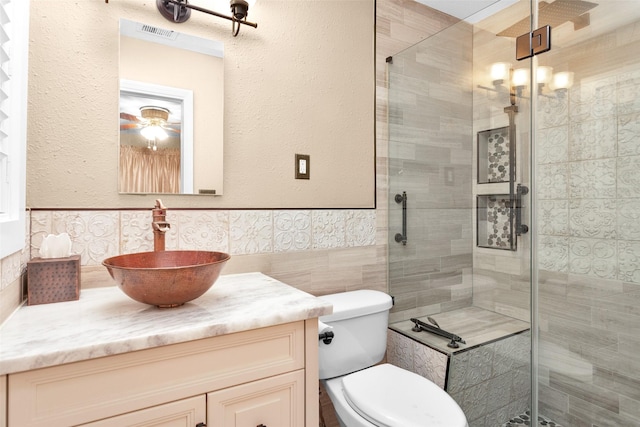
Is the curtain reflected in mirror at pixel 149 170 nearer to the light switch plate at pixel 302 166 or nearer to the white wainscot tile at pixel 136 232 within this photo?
the white wainscot tile at pixel 136 232

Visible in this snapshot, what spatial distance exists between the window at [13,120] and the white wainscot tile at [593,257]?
2.00 metres

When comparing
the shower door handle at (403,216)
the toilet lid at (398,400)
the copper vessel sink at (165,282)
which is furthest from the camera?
the shower door handle at (403,216)

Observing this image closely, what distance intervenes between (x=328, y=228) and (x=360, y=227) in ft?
0.69

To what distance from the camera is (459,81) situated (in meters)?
1.78

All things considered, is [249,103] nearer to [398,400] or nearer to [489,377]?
[398,400]

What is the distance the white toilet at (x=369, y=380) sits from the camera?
3.88 feet

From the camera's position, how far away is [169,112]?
1385mm

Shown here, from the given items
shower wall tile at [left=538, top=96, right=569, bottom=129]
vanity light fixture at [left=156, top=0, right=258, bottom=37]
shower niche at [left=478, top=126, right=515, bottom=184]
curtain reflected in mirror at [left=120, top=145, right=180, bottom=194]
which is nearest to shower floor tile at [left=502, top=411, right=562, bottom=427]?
shower niche at [left=478, top=126, right=515, bottom=184]

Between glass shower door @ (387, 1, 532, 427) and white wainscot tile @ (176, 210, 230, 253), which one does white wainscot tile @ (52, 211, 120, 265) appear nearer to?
white wainscot tile @ (176, 210, 230, 253)

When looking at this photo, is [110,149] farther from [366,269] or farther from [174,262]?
[366,269]

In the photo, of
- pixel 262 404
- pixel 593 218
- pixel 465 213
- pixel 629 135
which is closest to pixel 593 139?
pixel 629 135

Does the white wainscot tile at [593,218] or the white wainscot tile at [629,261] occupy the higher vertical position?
the white wainscot tile at [593,218]

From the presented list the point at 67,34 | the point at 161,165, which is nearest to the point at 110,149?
the point at 161,165

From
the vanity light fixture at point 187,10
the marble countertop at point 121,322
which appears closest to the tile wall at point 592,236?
the marble countertop at point 121,322
